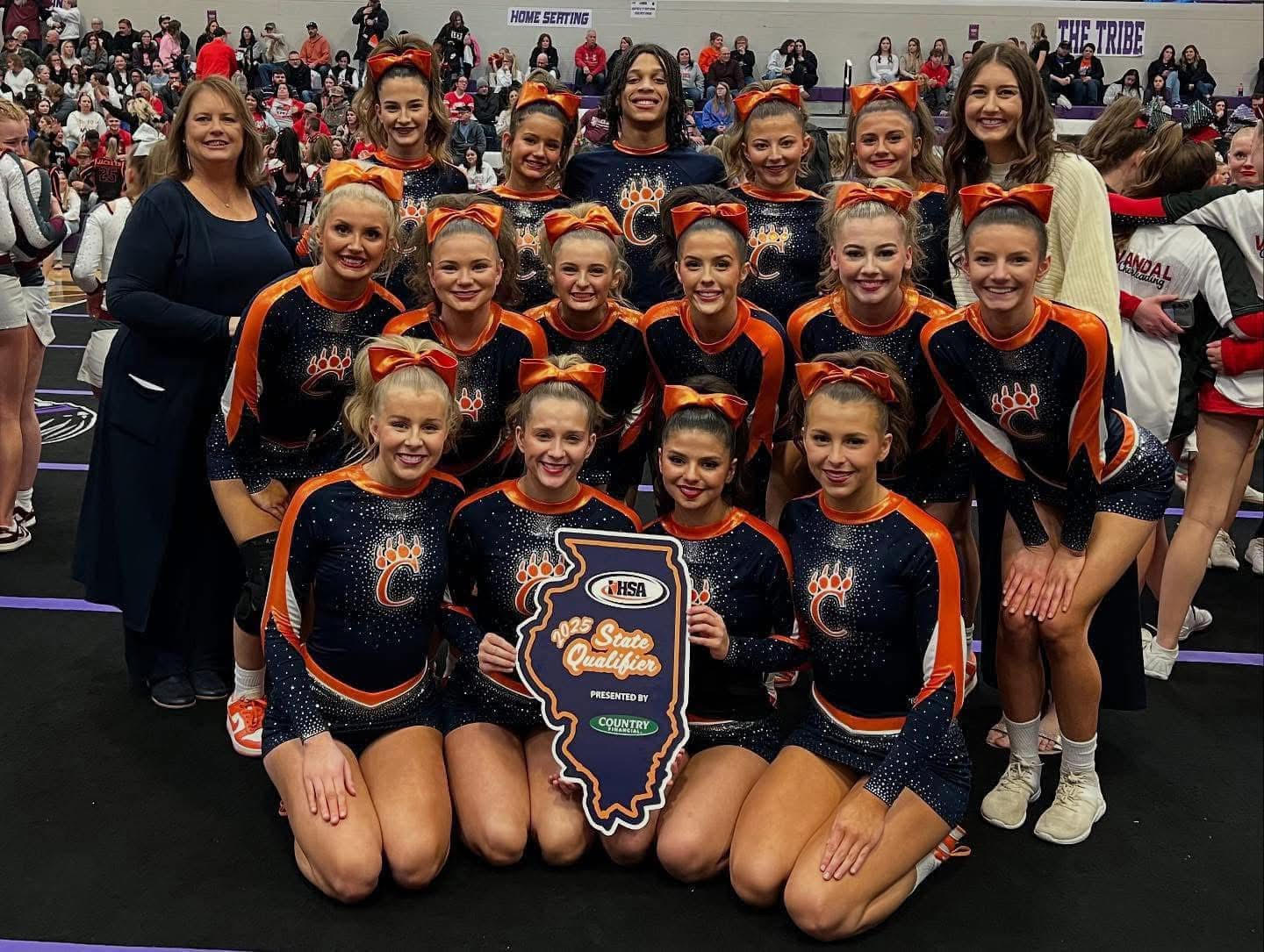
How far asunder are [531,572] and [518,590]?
0.06m

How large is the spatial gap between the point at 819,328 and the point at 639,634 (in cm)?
97

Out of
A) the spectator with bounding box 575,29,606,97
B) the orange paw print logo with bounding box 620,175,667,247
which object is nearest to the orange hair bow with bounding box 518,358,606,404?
the orange paw print logo with bounding box 620,175,667,247

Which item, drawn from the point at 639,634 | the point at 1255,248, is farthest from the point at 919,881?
the point at 1255,248

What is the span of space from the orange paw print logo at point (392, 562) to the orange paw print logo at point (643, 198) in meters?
1.39

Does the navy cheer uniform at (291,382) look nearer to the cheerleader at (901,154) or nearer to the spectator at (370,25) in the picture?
the cheerleader at (901,154)

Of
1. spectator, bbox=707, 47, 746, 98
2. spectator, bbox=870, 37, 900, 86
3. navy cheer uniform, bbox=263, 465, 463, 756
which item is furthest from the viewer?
spectator, bbox=870, 37, 900, 86

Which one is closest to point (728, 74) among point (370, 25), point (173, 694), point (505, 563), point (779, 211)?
point (370, 25)

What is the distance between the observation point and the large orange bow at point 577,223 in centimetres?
316

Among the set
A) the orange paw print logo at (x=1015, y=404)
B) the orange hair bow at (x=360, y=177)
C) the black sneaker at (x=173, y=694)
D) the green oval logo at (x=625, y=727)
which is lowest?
the black sneaker at (x=173, y=694)

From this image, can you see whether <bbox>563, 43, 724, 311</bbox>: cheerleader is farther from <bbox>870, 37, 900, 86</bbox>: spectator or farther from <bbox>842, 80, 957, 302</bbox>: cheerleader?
<bbox>870, 37, 900, 86</bbox>: spectator

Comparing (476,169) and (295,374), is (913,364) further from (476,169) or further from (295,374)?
(476,169)

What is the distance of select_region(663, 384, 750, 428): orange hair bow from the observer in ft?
9.29

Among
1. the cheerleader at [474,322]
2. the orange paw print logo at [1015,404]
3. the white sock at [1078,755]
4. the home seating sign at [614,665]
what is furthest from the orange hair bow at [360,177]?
the white sock at [1078,755]

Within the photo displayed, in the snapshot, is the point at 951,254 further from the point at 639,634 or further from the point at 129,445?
the point at 129,445
